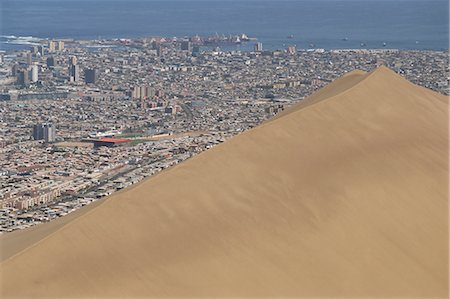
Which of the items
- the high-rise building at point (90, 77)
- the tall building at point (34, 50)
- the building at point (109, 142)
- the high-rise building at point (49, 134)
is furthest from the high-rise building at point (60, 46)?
the building at point (109, 142)

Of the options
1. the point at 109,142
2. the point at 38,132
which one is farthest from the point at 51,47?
the point at 109,142

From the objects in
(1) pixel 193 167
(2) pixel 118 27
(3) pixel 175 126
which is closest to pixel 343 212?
(1) pixel 193 167

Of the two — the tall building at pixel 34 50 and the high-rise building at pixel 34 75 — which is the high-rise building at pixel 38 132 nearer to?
the high-rise building at pixel 34 75

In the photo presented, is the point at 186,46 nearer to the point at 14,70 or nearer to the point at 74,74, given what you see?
the point at 74,74

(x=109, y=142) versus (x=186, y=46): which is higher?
(x=186, y=46)

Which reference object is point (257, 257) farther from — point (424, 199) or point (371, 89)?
point (371, 89)

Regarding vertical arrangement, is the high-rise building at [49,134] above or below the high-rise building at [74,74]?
below
